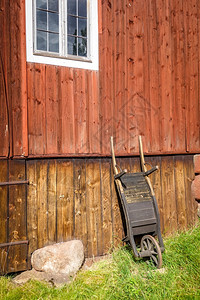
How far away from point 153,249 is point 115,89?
2.58m

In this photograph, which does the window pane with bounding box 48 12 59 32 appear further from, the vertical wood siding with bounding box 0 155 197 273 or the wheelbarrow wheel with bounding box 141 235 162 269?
the wheelbarrow wheel with bounding box 141 235 162 269

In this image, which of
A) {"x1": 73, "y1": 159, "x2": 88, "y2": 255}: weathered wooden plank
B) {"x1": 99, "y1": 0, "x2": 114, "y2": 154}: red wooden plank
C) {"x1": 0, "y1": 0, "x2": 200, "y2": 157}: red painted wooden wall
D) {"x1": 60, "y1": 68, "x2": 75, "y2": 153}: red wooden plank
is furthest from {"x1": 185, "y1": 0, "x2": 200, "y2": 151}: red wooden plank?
{"x1": 60, "y1": 68, "x2": 75, "y2": 153}: red wooden plank

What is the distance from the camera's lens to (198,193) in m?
5.66

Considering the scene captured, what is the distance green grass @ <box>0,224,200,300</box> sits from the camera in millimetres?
3574

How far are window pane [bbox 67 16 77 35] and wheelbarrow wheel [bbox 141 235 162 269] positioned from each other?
332cm

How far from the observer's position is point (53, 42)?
174 inches

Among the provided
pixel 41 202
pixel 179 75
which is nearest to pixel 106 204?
pixel 41 202

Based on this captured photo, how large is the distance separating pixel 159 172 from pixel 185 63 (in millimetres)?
2205

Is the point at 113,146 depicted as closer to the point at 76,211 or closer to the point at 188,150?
the point at 76,211

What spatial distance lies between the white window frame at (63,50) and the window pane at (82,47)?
64 mm

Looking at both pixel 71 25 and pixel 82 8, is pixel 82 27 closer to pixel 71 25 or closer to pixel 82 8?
pixel 71 25

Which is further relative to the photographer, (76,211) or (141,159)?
(141,159)

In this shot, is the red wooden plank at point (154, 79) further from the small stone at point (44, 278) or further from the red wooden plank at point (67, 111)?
the small stone at point (44, 278)

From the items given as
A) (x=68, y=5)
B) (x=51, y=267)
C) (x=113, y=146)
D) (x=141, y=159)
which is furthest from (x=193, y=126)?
(x=51, y=267)
